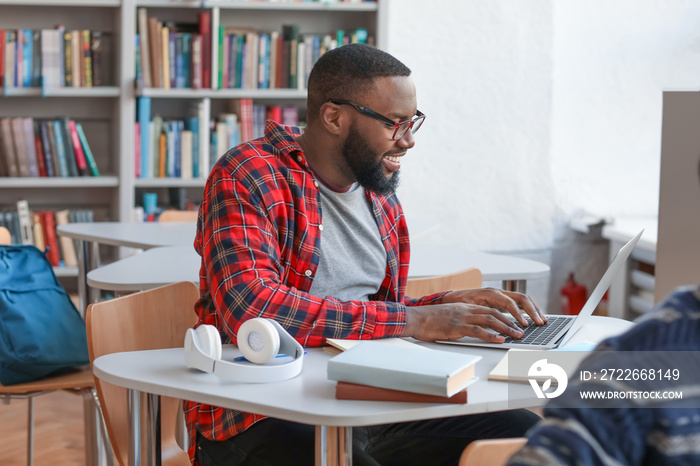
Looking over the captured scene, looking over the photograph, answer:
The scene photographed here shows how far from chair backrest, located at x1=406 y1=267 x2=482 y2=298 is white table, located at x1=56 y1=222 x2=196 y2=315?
958mm

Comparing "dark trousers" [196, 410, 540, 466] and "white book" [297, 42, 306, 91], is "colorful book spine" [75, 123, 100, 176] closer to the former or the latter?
"white book" [297, 42, 306, 91]

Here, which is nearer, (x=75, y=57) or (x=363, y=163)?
(x=363, y=163)

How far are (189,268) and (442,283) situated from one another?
0.73 meters

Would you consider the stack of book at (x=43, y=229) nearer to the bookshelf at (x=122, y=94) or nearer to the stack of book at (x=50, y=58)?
the bookshelf at (x=122, y=94)

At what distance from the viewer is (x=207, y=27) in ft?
12.7

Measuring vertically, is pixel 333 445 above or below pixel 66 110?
below

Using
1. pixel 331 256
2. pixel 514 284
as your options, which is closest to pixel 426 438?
pixel 331 256

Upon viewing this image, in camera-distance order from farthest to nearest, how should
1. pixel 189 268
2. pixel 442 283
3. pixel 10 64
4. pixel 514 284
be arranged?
pixel 10 64
pixel 514 284
pixel 189 268
pixel 442 283

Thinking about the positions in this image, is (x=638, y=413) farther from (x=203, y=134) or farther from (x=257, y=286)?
(x=203, y=134)

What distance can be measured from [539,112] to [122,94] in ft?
7.15

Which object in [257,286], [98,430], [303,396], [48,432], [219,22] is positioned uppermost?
[219,22]

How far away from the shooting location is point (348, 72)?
1.72 meters

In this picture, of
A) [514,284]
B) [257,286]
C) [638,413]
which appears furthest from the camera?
[514,284]

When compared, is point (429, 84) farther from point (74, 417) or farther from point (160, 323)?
point (160, 323)
